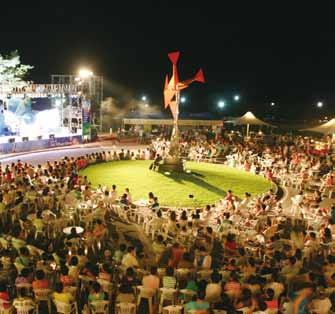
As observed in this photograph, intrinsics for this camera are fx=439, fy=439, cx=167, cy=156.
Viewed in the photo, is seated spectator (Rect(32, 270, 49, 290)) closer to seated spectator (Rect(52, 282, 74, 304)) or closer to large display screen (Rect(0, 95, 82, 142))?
seated spectator (Rect(52, 282, 74, 304))

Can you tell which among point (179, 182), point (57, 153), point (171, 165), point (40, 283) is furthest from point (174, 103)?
point (40, 283)

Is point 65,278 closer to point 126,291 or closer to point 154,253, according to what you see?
point 126,291

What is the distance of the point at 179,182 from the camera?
23047 mm

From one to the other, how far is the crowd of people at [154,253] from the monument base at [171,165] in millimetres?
6400

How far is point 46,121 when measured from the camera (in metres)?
44.1

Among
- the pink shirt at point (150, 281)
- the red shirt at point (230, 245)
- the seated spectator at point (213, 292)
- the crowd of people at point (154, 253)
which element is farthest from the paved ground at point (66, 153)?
the pink shirt at point (150, 281)

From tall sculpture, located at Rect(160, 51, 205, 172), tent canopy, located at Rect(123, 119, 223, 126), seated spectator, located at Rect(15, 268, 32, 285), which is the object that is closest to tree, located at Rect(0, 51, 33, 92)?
tent canopy, located at Rect(123, 119, 223, 126)

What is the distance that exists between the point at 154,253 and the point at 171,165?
531 inches

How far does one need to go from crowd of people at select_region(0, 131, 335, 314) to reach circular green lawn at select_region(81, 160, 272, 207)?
244 centimetres

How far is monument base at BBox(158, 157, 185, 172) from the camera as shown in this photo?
83.4 ft

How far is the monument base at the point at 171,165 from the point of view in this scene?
1000 inches

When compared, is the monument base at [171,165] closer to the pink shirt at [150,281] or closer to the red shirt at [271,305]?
the pink shirt at [150,281]

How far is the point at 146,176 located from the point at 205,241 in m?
12.5

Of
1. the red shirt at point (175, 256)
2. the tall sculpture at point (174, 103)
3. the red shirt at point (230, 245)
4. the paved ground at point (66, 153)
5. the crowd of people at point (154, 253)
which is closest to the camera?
the crowd of people at point (154, 253)
